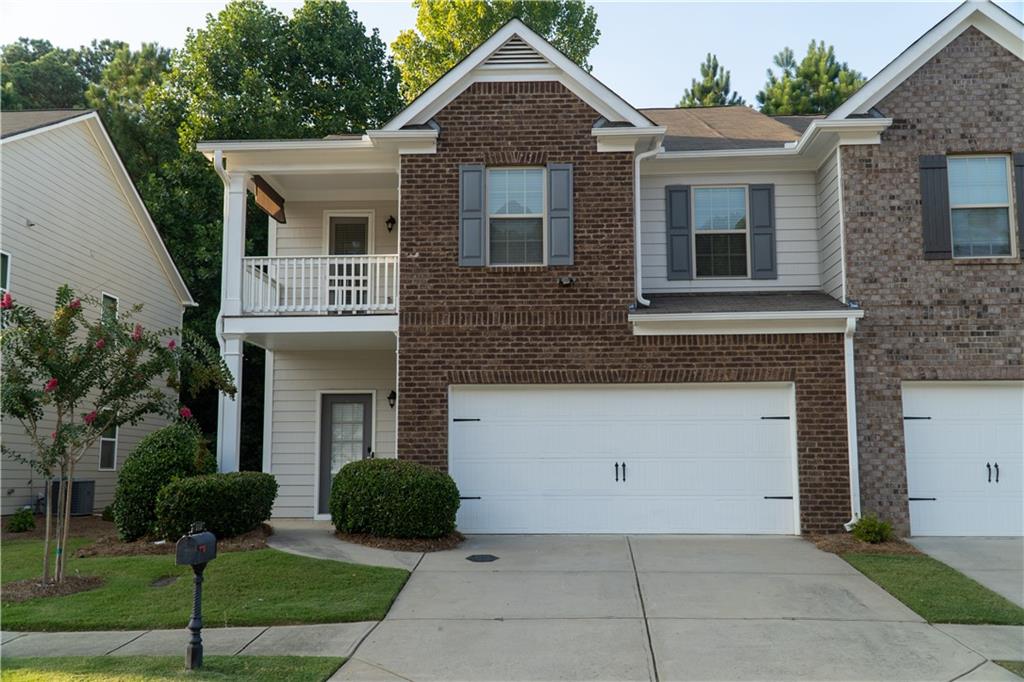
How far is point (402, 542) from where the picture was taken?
10.8 m

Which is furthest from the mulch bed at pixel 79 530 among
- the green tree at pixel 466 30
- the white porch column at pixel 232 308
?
the green tree at pixel 466 30

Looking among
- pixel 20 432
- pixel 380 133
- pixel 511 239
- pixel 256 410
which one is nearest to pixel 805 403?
pixel 511 239

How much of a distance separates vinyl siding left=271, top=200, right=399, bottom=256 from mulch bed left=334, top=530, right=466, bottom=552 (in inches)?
231

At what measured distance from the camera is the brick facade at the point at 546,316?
1205cm

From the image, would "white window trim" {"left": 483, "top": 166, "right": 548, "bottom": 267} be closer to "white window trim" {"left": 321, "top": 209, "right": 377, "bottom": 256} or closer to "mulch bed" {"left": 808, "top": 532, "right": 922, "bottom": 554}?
"white window trim" {"left": 321, "top": 209, "right": 377, "bottom": 256}

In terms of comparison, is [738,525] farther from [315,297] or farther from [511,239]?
[315,297]

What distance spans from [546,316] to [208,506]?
5.10 meters

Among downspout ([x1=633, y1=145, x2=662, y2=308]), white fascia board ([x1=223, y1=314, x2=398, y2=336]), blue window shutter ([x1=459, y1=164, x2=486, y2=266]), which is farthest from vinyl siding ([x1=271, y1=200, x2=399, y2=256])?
downspout ([x1=633, y1=145, x2=662, y2=308])

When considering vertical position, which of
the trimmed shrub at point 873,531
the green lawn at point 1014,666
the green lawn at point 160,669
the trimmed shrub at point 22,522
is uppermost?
the trimmed shrub at point 873,531

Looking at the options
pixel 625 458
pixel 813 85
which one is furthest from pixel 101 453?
pixel 813 85

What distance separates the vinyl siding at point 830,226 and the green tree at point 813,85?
60.9 ft

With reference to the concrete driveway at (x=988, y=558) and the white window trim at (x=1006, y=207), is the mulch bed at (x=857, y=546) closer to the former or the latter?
the concrete driveway at (x=988, y=558)

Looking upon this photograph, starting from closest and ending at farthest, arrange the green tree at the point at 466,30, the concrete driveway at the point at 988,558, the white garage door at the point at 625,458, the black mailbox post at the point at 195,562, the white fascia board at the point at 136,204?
the black mailbox post at the point at 195,562 < the concrete driveway at the point at 988,558 < the white garage door at the point at 625,458 < the white fascia board at the point at 136,204 < the green tree at the point at 466,30

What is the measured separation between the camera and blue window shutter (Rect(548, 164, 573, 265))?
40.9 feet
